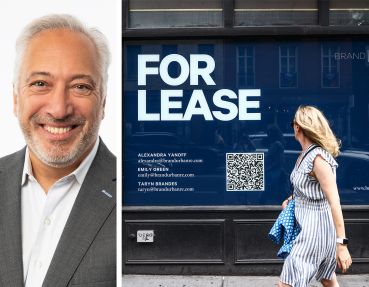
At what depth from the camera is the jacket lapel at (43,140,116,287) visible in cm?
317

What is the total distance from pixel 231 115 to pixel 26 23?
18.4 ft

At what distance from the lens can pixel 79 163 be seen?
3244 millimetres

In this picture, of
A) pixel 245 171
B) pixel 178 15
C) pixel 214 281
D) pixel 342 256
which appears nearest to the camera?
pixel 342 256

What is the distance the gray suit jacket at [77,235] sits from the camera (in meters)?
3.17

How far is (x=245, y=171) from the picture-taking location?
854cm

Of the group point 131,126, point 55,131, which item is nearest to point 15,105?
point 55,131

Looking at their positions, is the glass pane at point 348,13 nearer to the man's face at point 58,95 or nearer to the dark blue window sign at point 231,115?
the dark blue window sign at point 231,115

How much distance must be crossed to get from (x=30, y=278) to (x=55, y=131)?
27.2 inches

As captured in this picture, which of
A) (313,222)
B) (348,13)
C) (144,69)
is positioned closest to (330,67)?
(348,13)

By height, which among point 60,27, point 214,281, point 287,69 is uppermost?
point 287,69

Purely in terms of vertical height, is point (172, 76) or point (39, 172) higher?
point (172, 76)

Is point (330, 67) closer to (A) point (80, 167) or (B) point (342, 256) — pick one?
(B) point (342, 256)

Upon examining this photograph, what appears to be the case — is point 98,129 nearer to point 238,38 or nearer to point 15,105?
point 15,105

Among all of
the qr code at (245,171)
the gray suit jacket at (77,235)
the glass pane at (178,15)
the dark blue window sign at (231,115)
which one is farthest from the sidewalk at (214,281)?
the gray suit jacket at (77,235)
